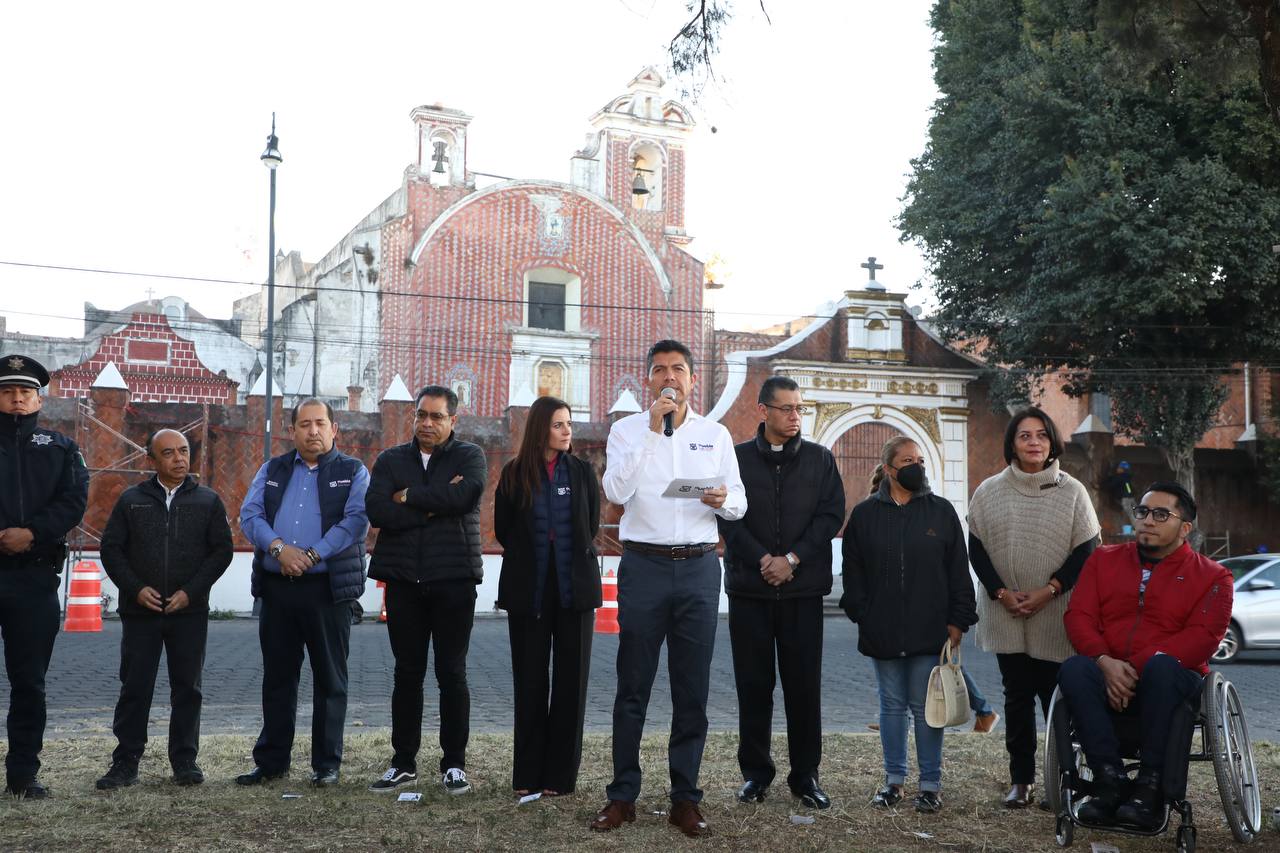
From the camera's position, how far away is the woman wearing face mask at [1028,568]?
5.65 metres

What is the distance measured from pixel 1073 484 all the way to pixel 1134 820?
1.75m

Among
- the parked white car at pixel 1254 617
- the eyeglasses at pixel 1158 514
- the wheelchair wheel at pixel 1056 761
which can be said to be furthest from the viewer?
the parked white car at pixel 1254 617

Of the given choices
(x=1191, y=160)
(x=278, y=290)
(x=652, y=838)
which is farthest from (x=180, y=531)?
(x=278, y=290)

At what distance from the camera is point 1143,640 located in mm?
A: 5094

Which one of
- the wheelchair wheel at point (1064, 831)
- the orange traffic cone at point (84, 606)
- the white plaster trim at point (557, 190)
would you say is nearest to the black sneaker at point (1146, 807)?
the wheelchair wheel at point (1064, 831)

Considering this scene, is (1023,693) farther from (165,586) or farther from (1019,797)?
(165,586)

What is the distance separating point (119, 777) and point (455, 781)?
159cm

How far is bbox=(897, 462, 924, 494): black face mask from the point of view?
582cm

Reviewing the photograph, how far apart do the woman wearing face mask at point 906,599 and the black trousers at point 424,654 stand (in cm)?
186

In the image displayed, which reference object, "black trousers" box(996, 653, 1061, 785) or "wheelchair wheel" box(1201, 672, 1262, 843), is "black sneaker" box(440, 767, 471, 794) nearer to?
"black trousers" box(996, 653, 1061, 785)

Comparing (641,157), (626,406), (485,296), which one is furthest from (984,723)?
(641,157)

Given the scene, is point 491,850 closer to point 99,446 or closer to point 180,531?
point 180,531

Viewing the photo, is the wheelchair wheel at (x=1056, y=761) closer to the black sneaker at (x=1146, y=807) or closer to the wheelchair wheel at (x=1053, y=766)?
the wheelchair wheel at (x=1053, y=766)

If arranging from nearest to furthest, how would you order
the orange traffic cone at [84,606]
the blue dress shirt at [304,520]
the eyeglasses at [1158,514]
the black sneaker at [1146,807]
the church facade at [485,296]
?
1. the black sneaker at [1146,807]
2. the eyeglasses at [1158,514]
3. the blue dress shirt at [304,520]
4. the orange traffic cone at [84,606]
5. the church facade at [485,296]
